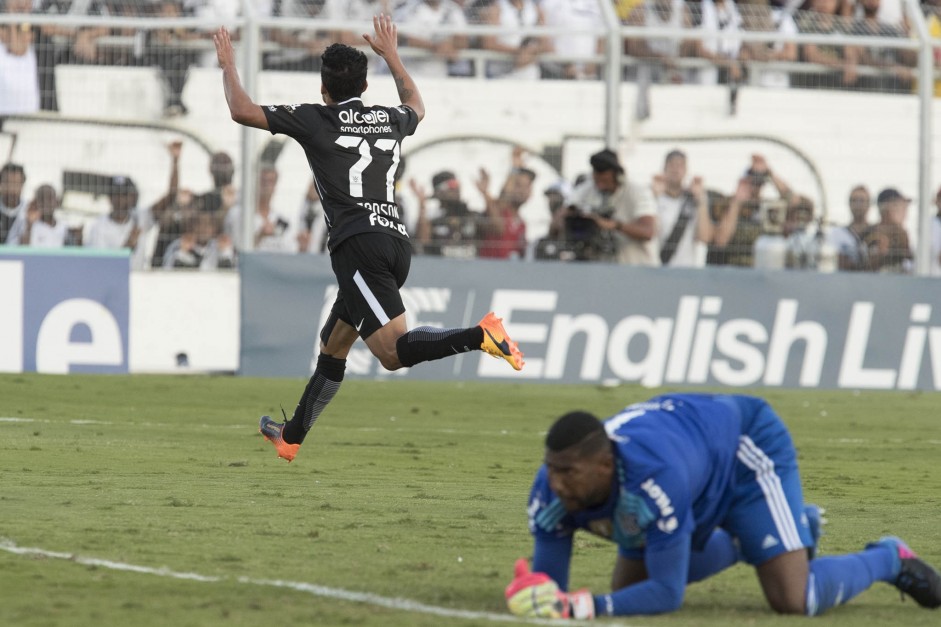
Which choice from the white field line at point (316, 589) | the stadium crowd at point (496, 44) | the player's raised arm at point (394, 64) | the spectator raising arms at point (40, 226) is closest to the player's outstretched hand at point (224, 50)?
the player's raised arm at point (394, 64)

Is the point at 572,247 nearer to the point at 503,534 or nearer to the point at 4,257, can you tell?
the point at 4,257

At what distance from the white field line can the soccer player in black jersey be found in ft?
10.1

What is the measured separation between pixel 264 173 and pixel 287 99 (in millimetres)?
851

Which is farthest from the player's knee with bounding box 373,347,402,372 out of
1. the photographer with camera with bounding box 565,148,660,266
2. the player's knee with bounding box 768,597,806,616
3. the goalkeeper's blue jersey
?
the photographer with camera with bounding box 565,148,660,266

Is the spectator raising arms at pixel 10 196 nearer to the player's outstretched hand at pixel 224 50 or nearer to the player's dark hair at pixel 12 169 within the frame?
the player's dark hair at pixel 12 169

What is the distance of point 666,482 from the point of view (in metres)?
5.34

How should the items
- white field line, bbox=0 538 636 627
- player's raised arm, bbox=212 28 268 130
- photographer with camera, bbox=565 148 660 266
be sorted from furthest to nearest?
1. photographer with camera, bbox=565 148 660 266
2. player's raised arm, bbox=212 28 268 130
3. white field line, bbox=0 538 636 627

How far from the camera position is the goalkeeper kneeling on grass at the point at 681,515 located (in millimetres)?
5336

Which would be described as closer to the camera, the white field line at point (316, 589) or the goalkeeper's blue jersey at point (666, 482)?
the goalkeeper's blue jersey at point (666, 482)

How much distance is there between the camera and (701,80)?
19078mm

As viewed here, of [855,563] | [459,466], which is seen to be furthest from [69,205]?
[855,563]

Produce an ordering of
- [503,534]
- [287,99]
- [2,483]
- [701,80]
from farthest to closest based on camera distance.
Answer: [701,80] → [287,99] → [2,483] → [503,534]

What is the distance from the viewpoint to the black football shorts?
31.2 feet

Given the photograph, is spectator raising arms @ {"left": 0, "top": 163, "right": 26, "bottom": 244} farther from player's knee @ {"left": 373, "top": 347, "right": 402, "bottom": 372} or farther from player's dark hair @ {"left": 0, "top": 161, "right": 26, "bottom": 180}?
player's knee @ {"left": 373, "top": 347, "right": 402, "bottom": 372}
